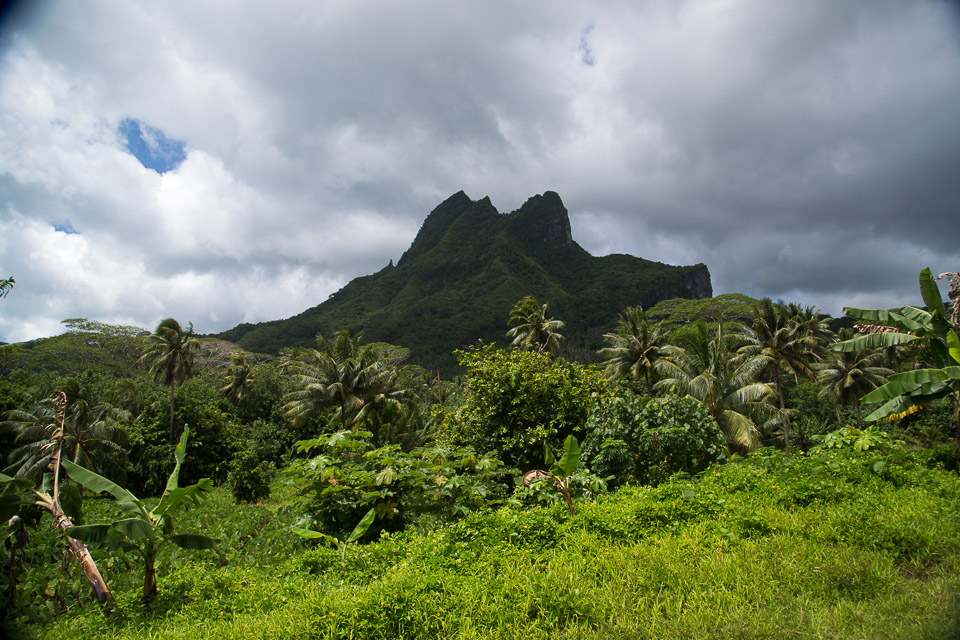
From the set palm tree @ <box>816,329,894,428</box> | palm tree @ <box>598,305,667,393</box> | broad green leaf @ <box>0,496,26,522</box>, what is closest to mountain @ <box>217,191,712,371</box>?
palm tree @ <box>816,329,894,428</box>

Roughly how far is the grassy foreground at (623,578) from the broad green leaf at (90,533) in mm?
599

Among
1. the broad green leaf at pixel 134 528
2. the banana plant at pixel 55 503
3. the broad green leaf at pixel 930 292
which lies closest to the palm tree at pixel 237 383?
the banana plant at pixel 55 503

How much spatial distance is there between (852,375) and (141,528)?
35.7 meters

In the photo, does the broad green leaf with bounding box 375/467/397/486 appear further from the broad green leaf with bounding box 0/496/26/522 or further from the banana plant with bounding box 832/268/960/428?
the banana plant with bounding box 832/268/960/428

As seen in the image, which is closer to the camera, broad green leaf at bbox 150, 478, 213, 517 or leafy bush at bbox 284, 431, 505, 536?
broad green leaf at bbox 150, 478, 213, 517

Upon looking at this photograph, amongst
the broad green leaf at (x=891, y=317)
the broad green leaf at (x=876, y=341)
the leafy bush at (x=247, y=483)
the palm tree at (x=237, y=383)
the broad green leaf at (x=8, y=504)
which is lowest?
the leafy bush at (x=247, y=483)

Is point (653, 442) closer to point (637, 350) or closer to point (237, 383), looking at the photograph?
point (637, 350)

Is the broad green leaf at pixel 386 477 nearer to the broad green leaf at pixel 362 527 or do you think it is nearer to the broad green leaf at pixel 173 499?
the broad green leaf at pixel 362 527

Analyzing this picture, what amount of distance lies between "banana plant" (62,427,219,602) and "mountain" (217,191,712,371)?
7383cm

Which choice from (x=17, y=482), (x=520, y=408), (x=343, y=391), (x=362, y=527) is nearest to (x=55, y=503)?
(x=17, y=482)

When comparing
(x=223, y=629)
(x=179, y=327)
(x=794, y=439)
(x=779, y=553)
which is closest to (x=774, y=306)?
(x=794, y=439)

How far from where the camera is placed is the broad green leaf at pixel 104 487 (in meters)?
4.00

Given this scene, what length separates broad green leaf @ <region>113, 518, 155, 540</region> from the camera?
11.8ft

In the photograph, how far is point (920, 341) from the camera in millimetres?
8094
